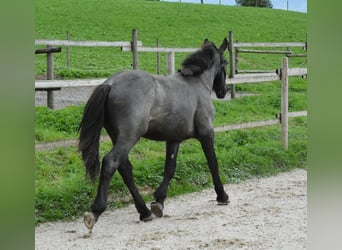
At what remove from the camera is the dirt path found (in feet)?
11.7

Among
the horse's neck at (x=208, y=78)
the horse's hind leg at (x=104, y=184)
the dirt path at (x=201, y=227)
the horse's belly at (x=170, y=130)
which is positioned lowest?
the dirt path at (x=201, y=227)

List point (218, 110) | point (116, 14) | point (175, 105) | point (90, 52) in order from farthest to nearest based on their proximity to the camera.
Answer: point (116, 14) → point (90, 52) → point (218, 110) → point (175, 105)

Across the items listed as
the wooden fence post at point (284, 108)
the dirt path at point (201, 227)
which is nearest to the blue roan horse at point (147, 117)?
the dirt path at point (201, 227)

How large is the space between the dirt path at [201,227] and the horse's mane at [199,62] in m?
1.34

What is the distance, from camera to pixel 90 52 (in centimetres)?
1858

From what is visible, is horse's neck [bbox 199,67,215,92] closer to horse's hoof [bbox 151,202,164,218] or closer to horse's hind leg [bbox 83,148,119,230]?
horse's hoof [bbox 151,202,164,218]

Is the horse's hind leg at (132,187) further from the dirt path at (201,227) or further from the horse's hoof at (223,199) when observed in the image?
the horse's hoof at (223,199)

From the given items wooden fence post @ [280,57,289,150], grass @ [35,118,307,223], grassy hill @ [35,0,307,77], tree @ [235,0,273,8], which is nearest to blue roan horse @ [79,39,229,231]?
grass @ [35,118,307,223]

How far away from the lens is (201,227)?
4.08m

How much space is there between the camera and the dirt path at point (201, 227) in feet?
Answer: 11.7

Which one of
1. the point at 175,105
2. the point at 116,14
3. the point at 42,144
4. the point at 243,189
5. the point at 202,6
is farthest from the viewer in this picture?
the point at 202,6
